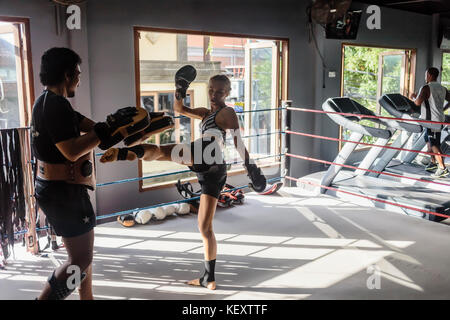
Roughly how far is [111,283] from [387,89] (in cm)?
716

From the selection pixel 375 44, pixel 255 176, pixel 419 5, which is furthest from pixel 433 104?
pixel 255 176

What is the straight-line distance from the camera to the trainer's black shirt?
6.05 ft

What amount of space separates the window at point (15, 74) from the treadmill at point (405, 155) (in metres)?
4.12

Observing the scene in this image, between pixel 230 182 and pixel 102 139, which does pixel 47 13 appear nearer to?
pixel 102 139

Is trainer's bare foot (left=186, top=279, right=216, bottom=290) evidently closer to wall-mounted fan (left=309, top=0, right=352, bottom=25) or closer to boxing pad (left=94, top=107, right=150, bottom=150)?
boxing pad (left=94, top=107, right=150, bottom=150)

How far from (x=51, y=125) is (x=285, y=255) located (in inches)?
87.1

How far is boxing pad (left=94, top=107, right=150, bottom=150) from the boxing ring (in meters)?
1.22

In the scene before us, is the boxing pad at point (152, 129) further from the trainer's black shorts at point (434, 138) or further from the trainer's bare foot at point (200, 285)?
the trainer's black shorts at point (434, 138)

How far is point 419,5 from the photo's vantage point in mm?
7578

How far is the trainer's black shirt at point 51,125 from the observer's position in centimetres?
184

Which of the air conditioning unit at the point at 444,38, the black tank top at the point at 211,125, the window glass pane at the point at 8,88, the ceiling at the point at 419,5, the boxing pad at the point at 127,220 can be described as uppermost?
the ceiling at the point at 419,5

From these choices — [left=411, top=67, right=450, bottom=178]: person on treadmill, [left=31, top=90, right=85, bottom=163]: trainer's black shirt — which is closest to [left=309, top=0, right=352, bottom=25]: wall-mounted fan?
[left=411, top=67, right=450, bottom=178]: person on treadmill

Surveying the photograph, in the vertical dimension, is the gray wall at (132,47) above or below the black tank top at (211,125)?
above

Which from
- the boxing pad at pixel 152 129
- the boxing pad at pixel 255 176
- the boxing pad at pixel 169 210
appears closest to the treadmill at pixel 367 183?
the boxing pad at pixel 169 210
